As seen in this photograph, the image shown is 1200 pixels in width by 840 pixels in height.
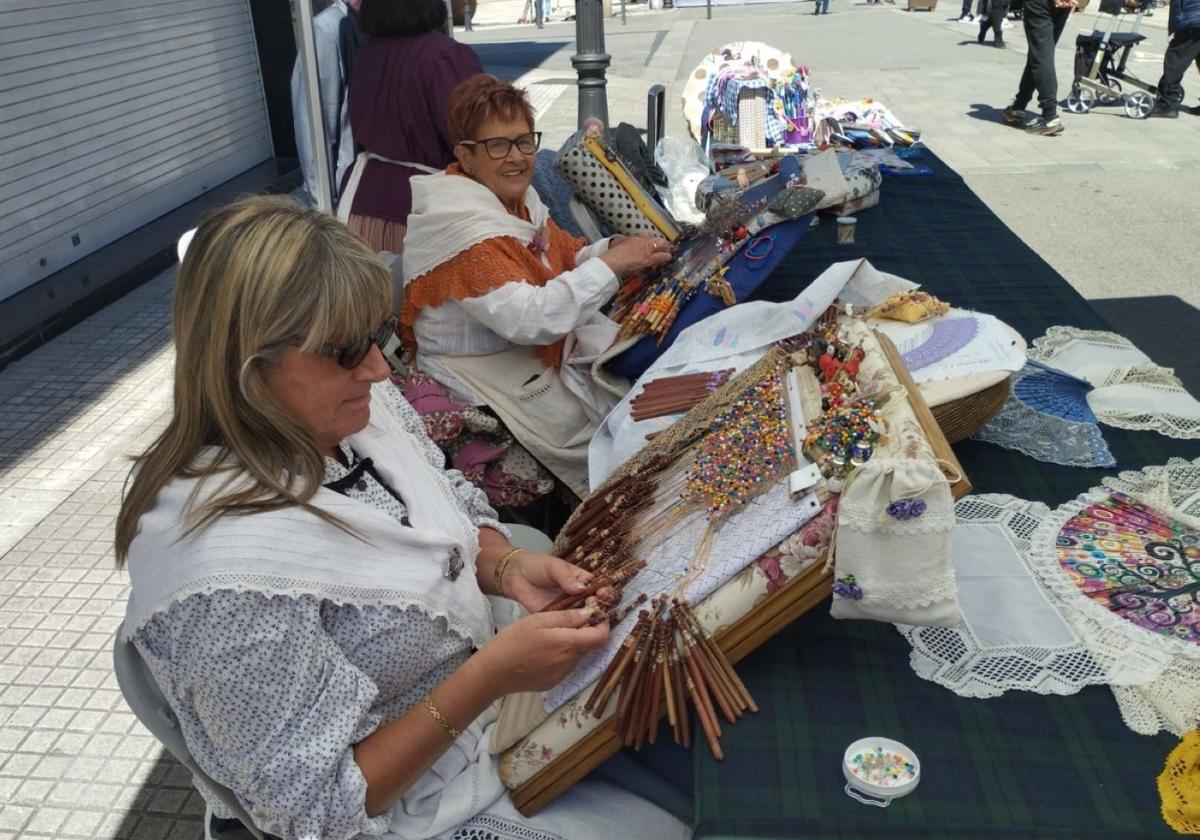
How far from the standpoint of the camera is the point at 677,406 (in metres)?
2.10

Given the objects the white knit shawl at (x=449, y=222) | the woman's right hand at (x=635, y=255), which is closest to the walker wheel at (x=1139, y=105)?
the woman's right hand at (x=635, y=255)

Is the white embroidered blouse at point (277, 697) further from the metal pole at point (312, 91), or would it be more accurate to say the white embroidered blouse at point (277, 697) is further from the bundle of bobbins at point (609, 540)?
the metal pole at point (312, 91)

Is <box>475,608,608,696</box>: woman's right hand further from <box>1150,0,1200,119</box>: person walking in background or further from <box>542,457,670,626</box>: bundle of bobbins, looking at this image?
<box>1150,0,1200,119</box>: person walking in background

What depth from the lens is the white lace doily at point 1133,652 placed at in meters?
1.31

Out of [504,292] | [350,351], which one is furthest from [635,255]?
[350,351]

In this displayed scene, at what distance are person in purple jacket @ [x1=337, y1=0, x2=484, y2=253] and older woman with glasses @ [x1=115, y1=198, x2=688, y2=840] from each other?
1.90 m

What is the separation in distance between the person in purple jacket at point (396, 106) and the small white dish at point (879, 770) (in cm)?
232

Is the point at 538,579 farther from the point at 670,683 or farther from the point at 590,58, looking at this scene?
the point at 590,58

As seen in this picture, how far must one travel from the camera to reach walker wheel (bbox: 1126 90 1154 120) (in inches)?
356

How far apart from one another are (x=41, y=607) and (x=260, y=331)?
2211 mm

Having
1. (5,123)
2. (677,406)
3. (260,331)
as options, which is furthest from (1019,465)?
(5,123)

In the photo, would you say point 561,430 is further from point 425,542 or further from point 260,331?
point 260,331

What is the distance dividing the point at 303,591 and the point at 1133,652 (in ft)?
4.02

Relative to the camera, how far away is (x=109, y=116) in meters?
5.82
